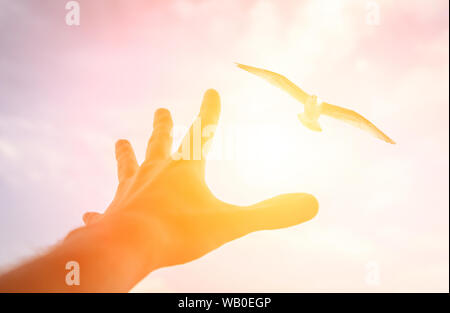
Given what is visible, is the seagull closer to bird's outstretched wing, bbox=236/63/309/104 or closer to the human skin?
bird's outstretched wing, bbox=236/63/309/104

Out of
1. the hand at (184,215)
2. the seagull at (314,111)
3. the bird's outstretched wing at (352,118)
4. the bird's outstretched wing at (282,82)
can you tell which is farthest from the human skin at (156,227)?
the bird's outstretched wing at (352,118)

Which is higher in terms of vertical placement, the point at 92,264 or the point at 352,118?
the point at 352,118

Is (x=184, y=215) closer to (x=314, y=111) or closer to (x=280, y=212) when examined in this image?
(x=280, y=212)

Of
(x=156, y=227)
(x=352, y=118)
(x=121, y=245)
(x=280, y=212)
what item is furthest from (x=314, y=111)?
(x=121, y=245)

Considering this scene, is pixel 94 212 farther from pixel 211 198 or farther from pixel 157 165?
pixel 211 198

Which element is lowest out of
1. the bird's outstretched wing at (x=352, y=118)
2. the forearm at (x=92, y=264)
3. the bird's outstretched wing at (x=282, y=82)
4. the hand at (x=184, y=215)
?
the forearm at (x=92, y=264)

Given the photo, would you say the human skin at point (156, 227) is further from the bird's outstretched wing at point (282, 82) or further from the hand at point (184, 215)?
the bird's outstretched wing at point (282, 82)

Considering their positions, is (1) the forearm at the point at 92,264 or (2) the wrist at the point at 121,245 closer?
(1) the forearm at the point at 92,264
